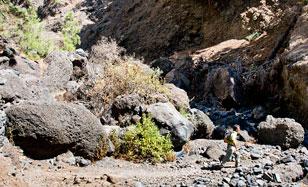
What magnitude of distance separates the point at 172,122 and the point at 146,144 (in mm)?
1071

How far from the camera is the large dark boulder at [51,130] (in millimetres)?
9297

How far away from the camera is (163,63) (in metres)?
20.1

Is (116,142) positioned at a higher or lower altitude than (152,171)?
higher

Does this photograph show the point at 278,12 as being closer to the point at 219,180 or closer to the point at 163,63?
the point at 163,63

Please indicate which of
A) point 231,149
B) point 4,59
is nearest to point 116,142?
point 231,149

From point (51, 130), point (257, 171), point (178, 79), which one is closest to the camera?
point (257, 171)

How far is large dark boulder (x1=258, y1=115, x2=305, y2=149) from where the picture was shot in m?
11.2

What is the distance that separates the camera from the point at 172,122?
11125 mm

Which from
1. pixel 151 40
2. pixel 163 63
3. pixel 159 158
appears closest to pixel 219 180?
pixel 159 158

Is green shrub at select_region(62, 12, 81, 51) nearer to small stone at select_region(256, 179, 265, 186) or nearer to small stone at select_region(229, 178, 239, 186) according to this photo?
small stone at select_region(229, 178, 239, 186)

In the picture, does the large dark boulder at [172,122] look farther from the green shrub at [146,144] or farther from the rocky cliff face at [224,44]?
the rocky cliff face at [224,44]

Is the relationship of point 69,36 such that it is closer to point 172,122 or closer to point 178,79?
point 178,79

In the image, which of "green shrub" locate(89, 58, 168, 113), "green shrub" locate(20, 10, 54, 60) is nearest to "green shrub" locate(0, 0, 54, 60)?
"green shrub" locate(20, 10, 54, 60)

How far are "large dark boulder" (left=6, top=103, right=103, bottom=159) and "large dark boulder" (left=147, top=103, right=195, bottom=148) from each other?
1.71 metres
